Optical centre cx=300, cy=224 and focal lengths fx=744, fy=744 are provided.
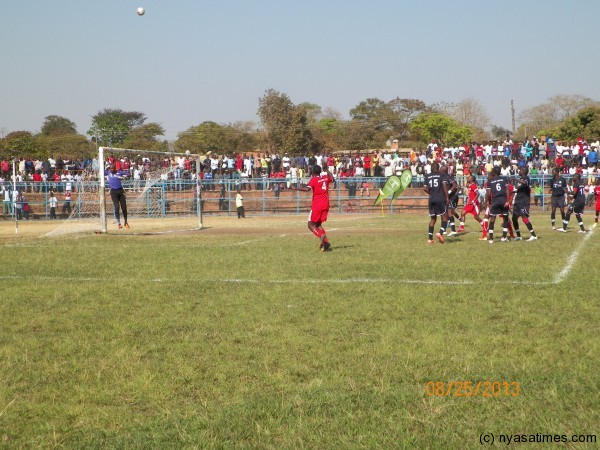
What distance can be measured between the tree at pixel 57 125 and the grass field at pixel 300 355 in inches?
3401

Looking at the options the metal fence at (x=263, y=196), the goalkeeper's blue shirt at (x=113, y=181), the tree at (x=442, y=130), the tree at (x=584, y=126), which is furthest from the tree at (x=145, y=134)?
the goalkeeper's blue shirt at (x=113, y=181)

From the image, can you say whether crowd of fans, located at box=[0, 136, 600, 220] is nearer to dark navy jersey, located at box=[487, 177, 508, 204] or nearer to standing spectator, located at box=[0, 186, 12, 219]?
standing spectator, located at box=[0, 186, 12, 219]

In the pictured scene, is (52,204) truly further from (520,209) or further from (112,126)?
(112,126)

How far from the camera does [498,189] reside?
57.0 feet

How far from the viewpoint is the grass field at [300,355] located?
4613 mm

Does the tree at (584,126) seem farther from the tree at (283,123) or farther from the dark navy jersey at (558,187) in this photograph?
the dark navy jersey at (558,187)

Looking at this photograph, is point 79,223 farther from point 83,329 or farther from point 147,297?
point 83,329

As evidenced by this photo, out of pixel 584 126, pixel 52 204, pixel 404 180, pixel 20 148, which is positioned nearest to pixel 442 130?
pixel 584 126

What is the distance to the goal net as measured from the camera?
84.1 ft

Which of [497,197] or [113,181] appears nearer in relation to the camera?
[497,197]

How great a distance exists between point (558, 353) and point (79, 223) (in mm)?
21572

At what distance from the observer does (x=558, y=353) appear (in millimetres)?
6246

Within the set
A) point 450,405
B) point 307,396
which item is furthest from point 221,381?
point 450,405
